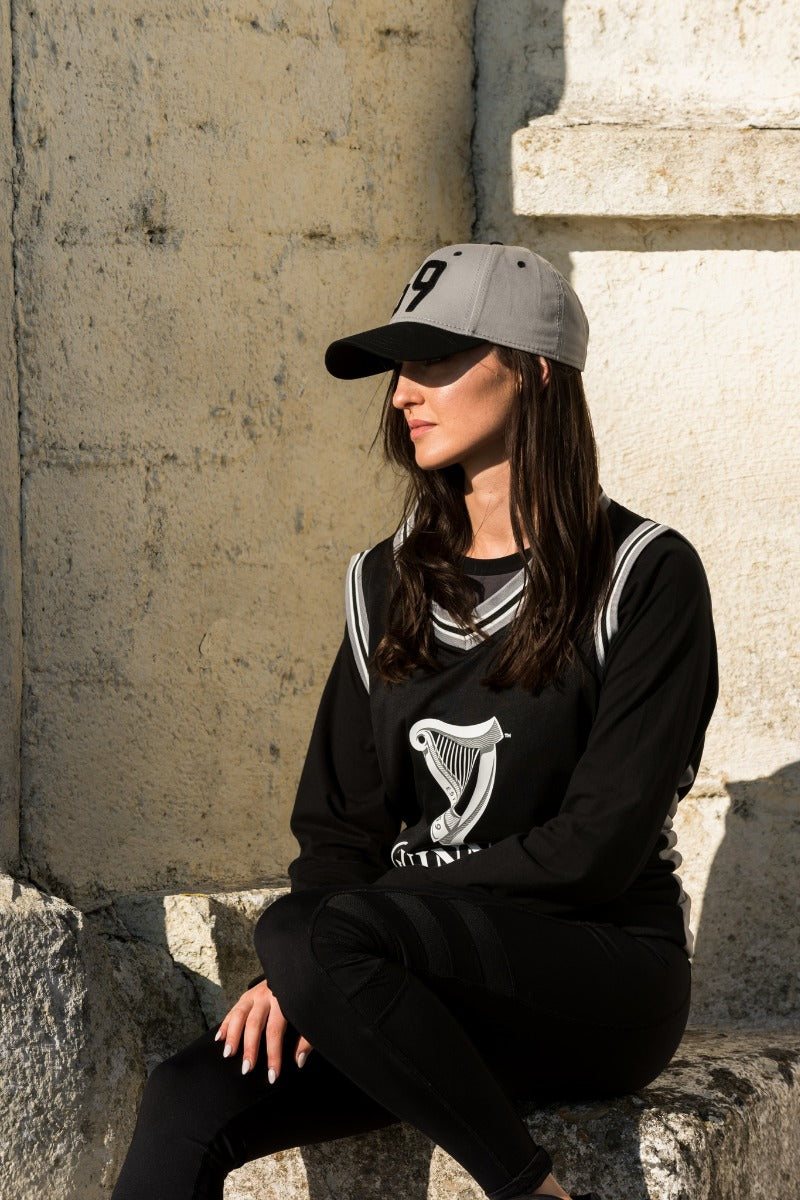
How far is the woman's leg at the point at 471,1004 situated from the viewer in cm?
182

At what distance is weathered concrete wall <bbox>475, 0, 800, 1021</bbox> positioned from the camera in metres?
3.00

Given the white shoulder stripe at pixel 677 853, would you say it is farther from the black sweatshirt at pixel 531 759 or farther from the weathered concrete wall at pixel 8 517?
the weathered concrete wall at pixel 8 517

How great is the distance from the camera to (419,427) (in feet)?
7.36

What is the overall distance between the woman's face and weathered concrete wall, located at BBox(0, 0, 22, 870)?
0.83 meters

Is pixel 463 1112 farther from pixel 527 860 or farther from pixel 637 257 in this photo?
pixel 637 257

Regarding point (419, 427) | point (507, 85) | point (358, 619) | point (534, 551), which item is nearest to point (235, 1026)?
point (358, 619)

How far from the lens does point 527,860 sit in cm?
202

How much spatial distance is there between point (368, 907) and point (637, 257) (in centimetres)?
169

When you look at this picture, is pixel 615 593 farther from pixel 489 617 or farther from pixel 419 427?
pixel 419 427

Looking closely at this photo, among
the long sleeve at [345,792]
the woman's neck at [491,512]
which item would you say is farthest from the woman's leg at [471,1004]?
the woman's neck at [491,512]

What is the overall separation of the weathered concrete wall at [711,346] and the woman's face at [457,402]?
919 millimetres

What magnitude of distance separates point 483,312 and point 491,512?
0.31 m

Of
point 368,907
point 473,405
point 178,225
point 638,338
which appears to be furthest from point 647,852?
point 178,225

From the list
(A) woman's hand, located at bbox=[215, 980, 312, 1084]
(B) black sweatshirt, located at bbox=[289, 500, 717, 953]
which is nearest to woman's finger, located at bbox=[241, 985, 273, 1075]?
(A) woman's hand, located at bbox=[215, 980, 312, 1084]
